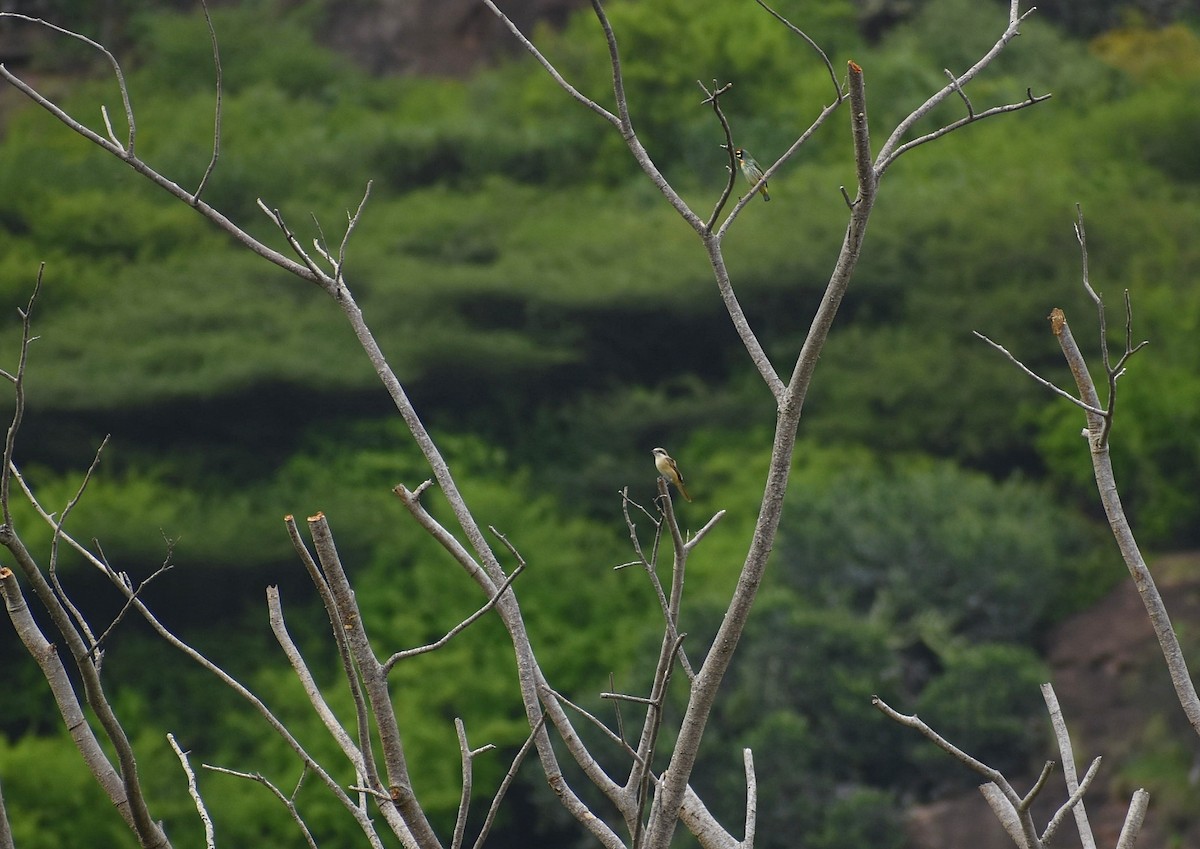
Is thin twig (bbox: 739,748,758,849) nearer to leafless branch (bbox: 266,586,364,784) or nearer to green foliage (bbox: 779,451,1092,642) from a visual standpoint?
leafless branch (bbox: 266,586,364,784)

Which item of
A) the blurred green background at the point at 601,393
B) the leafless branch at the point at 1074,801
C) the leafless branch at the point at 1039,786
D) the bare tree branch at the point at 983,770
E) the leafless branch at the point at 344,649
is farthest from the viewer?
the blurred green background at the point at 601,393

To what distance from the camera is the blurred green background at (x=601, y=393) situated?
10.3m

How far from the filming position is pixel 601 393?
1434cm

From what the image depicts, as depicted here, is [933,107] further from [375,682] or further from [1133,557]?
[375,682]

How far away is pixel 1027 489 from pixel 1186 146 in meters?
5.85

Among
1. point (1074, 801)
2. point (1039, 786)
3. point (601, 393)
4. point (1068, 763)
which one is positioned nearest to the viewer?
point (1039, 786)

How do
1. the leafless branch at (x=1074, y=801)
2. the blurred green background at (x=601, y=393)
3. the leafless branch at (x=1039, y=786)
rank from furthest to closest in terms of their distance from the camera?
the blurred green background at (x=601, y=393)
the leafless branch at (x=1074, y=801)
the leafless branch at (x=1039, y=786)

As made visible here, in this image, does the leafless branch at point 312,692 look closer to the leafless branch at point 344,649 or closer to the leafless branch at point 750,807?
the leafless branch at point 344,649

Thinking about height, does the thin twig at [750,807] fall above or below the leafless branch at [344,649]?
below

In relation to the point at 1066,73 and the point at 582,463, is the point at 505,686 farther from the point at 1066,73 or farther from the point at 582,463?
the point at 1066,73

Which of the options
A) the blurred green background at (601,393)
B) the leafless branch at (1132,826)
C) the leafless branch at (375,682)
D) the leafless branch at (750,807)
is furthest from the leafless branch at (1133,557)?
the blurred green background at (601,393)

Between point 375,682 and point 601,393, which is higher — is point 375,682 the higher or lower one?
the higher one

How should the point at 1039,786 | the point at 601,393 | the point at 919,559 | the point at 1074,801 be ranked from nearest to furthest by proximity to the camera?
the point at 1039,786, the point at 1074,801, the point at 919,559, the point at 601,393

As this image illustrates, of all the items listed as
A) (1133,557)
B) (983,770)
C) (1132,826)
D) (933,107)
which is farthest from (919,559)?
(983,770)
